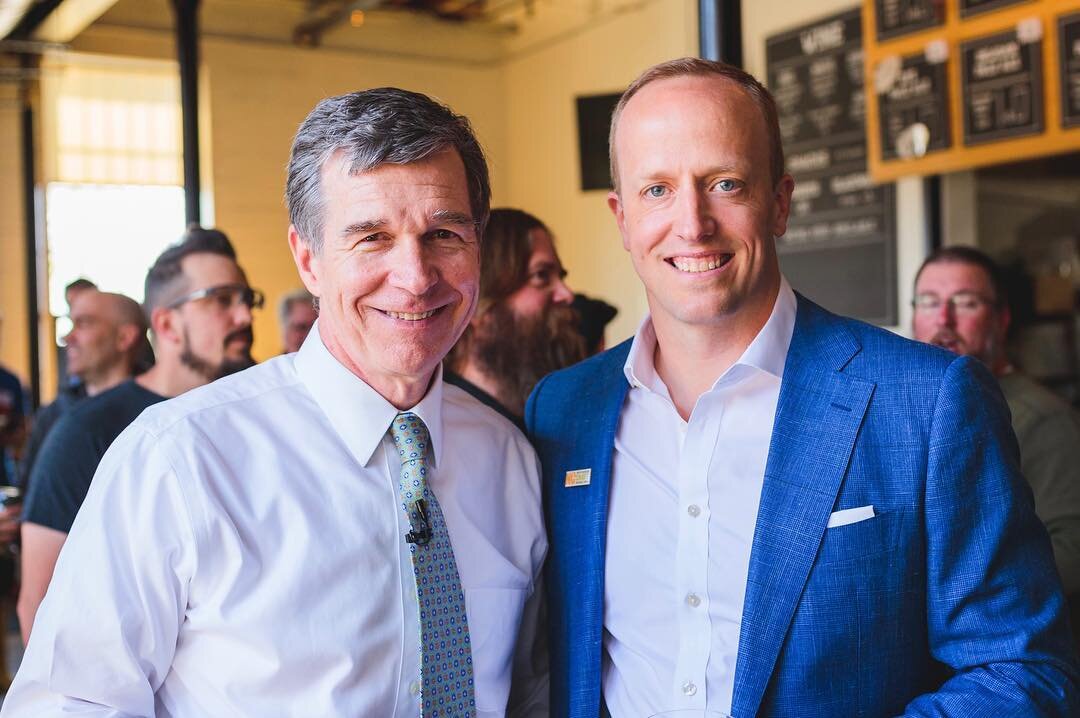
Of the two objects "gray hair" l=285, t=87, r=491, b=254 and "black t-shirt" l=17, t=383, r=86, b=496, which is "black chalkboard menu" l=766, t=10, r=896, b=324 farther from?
"gray hair" l=285, t=87, r=491, b=254

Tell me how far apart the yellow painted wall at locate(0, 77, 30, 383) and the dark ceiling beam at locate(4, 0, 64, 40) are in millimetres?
1191

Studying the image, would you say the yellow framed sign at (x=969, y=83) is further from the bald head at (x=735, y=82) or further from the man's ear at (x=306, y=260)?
the man's ear at (x=306, y=260)

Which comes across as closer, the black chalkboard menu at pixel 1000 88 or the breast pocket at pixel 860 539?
the breast pocket at pixel 860 539

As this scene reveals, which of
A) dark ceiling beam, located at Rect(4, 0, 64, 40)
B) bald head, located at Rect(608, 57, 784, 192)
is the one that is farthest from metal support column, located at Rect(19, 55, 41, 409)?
bald head, located at Rect(608, 57, 784, 192)

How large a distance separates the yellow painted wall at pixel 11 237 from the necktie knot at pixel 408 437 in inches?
347

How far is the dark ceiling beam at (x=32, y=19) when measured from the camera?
727 cm

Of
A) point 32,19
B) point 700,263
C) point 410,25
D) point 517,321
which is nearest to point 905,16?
point 517,321

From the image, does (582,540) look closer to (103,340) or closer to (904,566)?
(904,566)

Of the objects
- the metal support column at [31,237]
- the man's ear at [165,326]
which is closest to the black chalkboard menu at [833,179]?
the man's ear at [165,326]

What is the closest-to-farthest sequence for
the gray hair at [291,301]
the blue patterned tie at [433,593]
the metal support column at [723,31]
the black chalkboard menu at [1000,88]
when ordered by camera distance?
the blue patterned tie at [433,593] < the metal support column at [723,31] < the black chalkboard menu at [1000,88] < the gray hair at [291,301]

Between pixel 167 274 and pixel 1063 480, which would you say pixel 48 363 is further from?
pixel 1063 480

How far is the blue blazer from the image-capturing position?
149 cm

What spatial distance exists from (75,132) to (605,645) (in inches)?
351

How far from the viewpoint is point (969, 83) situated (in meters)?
4.46
